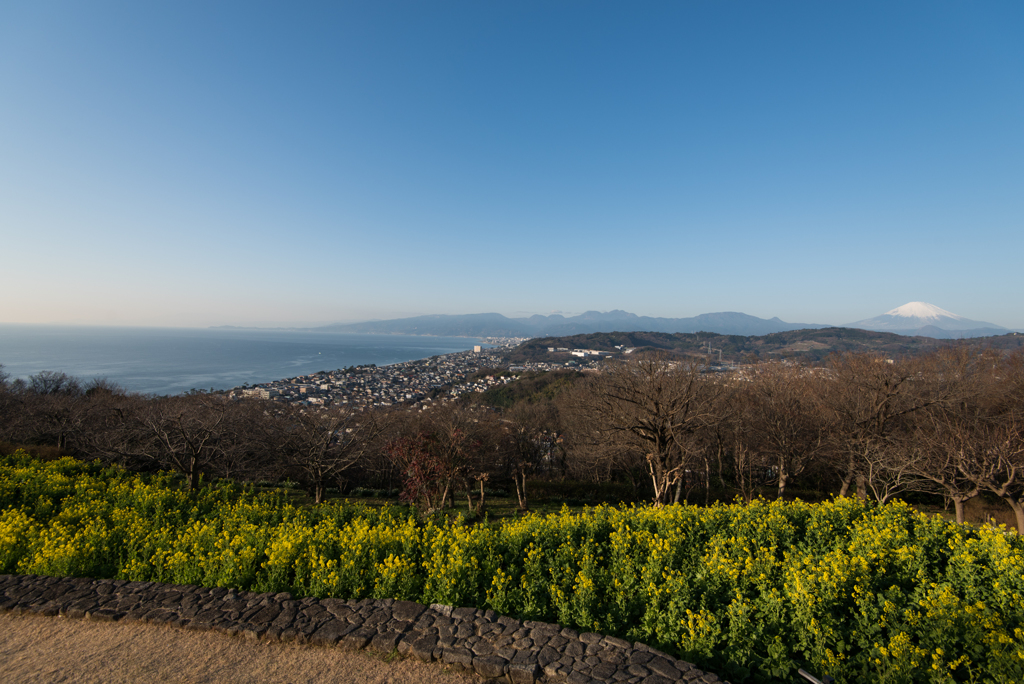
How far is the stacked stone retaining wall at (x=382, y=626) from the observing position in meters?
4.41

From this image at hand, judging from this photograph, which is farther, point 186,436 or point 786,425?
point 786,425

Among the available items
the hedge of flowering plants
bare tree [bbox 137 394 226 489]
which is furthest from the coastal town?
the hedge of flowering plants

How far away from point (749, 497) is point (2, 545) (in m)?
22.4

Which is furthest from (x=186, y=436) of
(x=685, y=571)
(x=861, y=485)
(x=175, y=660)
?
(x=861, y=485)

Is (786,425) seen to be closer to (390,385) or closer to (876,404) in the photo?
(876,404)

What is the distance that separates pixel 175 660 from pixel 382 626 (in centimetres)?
238

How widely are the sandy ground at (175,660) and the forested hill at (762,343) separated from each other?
143 feet

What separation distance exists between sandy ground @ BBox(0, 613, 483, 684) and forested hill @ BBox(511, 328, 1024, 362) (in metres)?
43.6

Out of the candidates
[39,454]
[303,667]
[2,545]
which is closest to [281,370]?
[39,454]

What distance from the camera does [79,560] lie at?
7043 mm

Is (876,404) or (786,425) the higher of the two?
(876,404)

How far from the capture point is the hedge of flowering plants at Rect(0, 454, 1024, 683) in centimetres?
463

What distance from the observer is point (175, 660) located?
192 inches

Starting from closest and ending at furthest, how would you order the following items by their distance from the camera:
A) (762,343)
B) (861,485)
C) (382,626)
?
(382,626), (861,485), (762,343)
